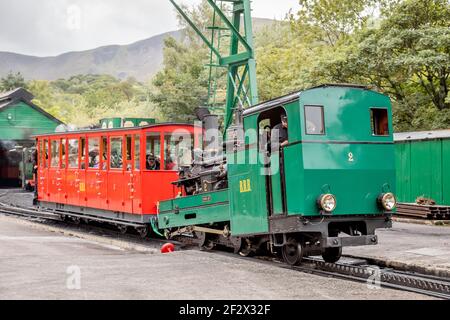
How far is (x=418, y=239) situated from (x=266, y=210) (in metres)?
5.34

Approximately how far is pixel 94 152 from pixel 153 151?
279cm

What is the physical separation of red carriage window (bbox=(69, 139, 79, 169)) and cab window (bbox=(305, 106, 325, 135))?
33.4 feet

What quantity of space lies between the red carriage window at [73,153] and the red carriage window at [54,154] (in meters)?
1.13

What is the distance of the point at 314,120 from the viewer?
973cm

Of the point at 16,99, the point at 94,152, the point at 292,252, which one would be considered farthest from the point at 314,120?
the point at 16,99

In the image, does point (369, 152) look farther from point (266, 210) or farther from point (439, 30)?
point (439, 30)

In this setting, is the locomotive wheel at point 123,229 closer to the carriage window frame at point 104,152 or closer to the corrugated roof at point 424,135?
the carriage window frame at point 104,152

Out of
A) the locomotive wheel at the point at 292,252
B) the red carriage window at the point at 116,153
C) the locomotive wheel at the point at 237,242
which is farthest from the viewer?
the red carriage window at the point at 116,153

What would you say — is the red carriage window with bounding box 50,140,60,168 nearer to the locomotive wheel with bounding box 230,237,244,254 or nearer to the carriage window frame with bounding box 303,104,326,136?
the locomotive wheel with bounding box 230,237,244,254

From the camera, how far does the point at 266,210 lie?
1038cm

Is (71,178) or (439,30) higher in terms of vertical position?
(439,30)

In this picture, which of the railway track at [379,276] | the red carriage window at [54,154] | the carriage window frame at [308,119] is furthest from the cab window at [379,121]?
the red carriage window at [54,154]

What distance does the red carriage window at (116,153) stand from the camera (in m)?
16.0
